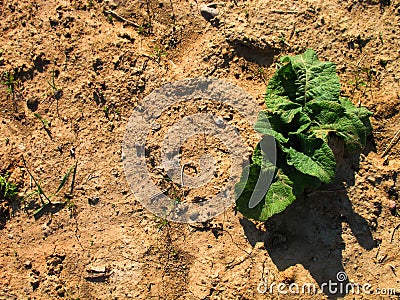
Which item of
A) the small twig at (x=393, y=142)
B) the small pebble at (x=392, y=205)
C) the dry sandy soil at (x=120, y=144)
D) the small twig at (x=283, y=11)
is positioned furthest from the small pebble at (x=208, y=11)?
the small pebble at (x=392, y=205)

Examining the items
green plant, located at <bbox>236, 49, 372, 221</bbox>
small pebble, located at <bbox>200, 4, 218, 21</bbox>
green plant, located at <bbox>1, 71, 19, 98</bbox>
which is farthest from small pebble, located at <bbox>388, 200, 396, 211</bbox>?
green plant, located at <bbox>1, 71, 19, 98</bbox>

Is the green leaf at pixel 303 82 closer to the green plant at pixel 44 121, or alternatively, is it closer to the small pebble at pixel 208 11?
the small pebble at pixel 208 11

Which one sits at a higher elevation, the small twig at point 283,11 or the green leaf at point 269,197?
the small twig at point 283,11

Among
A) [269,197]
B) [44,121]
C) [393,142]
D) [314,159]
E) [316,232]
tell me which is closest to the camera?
[314,159]

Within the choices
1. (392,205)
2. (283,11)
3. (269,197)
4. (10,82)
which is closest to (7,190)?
(10,82)

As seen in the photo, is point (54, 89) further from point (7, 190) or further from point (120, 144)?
point (7, 190)

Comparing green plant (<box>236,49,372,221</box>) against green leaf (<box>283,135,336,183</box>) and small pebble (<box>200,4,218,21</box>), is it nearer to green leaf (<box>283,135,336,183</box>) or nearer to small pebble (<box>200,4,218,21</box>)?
green leaf (<box>283,135,336,183</box>)

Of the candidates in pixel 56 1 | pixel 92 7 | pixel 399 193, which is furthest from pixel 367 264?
pixel 56 1
